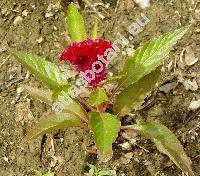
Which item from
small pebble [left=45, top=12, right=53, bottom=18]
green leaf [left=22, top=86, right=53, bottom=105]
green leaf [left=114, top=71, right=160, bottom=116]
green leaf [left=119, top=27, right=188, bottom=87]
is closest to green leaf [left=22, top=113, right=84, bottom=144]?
green leaf [left=22, top=86, right=53, bottom=105]

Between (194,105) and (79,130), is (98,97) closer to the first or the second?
(79,130)

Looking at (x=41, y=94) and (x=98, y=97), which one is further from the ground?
(x=41, y=94)

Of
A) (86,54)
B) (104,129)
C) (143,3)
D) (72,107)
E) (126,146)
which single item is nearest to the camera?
(86,54)

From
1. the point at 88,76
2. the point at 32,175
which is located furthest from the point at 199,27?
the point at 32,175

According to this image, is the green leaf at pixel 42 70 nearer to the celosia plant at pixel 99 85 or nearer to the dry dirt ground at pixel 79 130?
the celosia plant at pixel 99 85

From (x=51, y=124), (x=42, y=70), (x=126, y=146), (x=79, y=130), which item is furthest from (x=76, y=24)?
(x=126, y=146)

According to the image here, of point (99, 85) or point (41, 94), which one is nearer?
point (99, 85)

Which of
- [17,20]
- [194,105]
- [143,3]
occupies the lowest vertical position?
[194,105]

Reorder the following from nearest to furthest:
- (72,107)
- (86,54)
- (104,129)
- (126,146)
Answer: (86,54) → (104,129) → (72,107) → (126,146)

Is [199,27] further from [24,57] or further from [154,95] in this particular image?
[24,57]
